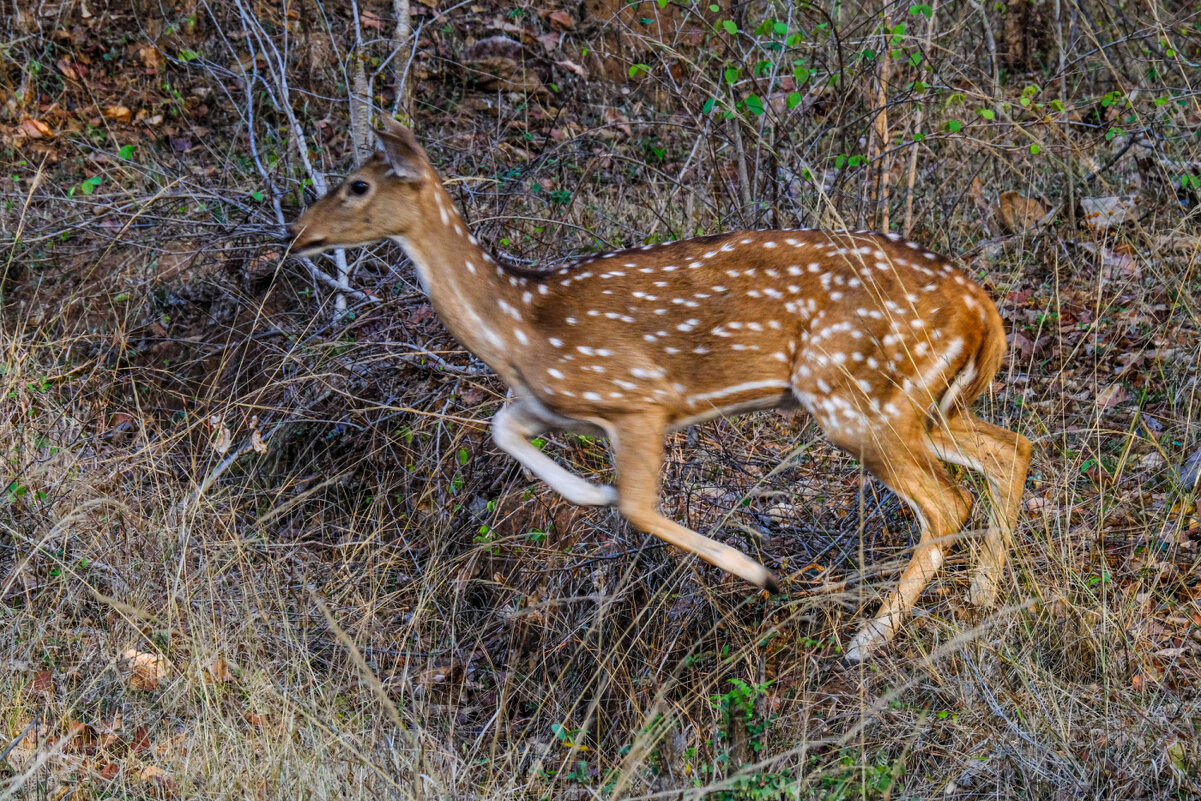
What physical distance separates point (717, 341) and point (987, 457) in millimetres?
1248

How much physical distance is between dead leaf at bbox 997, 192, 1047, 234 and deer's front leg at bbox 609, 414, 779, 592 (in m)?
3.83

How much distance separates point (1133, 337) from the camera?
642 centimetres

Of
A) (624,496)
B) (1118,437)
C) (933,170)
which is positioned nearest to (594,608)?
(624,496)

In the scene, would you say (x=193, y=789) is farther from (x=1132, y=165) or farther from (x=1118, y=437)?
(x=1132, y=165)

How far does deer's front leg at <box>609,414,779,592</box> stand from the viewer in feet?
14.8

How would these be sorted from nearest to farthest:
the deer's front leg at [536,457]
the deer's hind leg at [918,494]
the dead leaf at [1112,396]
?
the deer's hind leg at [918,494]
the deer's front leg at [536,457]
the dead leaf at [1112,396]

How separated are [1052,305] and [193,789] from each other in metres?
5.36

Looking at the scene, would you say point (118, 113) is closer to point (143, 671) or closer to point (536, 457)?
point (143, 671)

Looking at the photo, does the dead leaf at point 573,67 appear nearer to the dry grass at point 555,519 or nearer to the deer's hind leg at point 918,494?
the dry grass at point 555,519

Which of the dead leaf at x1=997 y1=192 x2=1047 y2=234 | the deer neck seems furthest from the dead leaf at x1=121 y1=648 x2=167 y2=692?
the dead leaf at x1=997 y1=192 x2=1047 y2=234

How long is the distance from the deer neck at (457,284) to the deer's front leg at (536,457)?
0.20m

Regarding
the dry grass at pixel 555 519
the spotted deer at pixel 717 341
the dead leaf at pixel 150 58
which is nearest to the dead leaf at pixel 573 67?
the dry grass at pixel 555 519

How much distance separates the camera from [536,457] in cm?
482

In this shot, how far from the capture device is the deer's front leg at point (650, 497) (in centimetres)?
450
